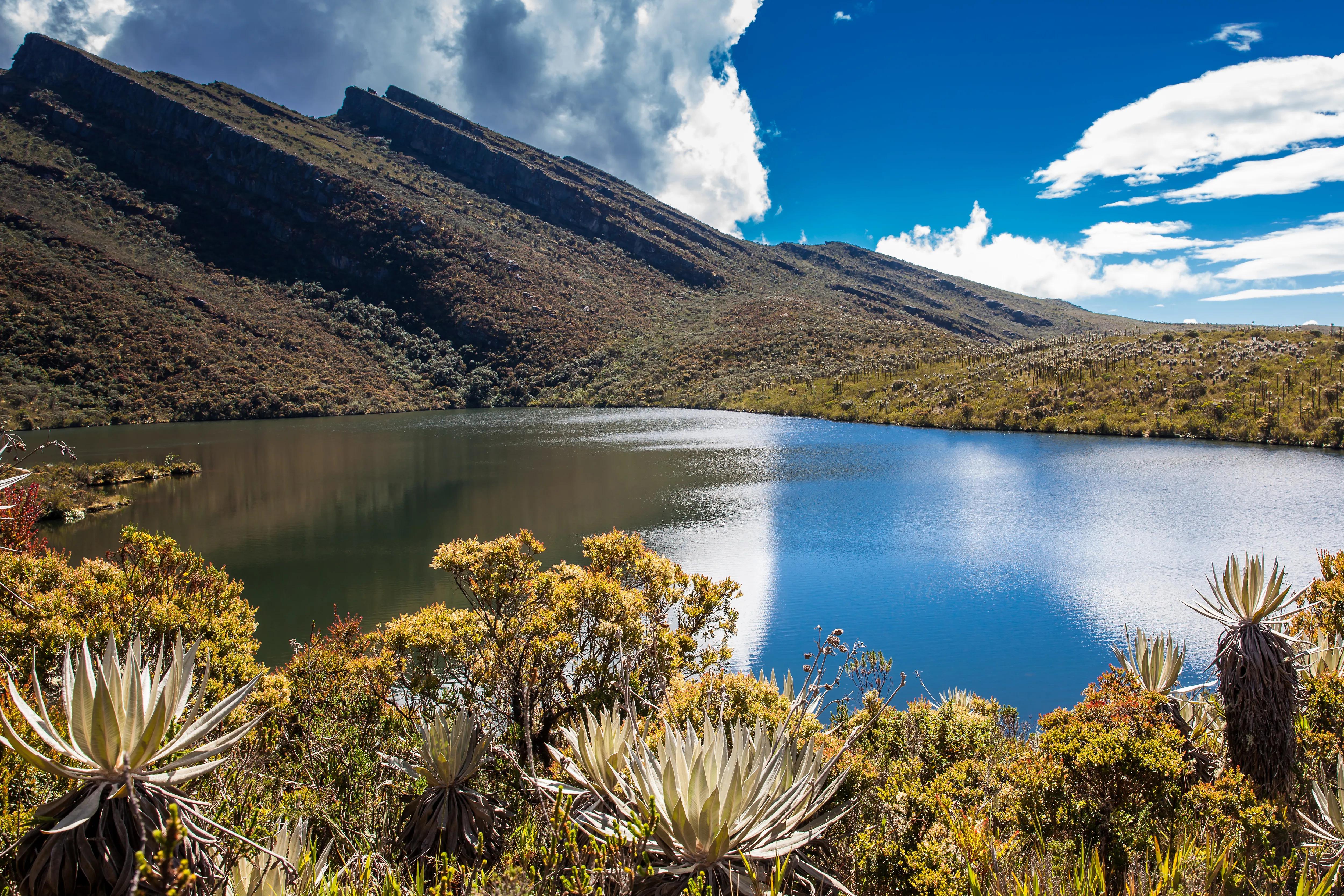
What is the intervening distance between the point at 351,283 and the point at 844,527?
106857 millimetres

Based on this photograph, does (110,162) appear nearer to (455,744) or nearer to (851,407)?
(851,407)

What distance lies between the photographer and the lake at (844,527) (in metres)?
12.6

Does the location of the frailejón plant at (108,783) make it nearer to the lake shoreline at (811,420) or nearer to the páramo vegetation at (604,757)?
the páramo vegetation at (604,757)

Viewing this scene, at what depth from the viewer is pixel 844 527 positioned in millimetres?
20469

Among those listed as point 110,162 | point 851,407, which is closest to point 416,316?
point 110,162

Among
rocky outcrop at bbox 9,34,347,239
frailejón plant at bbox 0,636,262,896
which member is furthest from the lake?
rocky outcrop at bbox 9,34,347,239

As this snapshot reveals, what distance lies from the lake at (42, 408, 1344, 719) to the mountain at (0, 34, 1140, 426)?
35.2 m

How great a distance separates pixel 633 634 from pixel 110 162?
13322 centimetres

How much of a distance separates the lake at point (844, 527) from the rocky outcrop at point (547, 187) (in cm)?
9996

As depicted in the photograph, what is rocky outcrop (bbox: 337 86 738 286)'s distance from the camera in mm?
135500

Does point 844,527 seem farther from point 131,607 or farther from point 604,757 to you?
point 604,757

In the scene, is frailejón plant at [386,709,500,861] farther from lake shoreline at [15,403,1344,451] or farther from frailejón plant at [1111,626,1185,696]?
lake shoreline at [15,403,1344,451]

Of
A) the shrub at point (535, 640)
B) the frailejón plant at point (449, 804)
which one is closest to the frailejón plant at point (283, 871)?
the frailejón plant at point (449, 804)

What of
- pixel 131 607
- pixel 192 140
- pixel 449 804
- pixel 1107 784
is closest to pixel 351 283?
pixel 192 140
